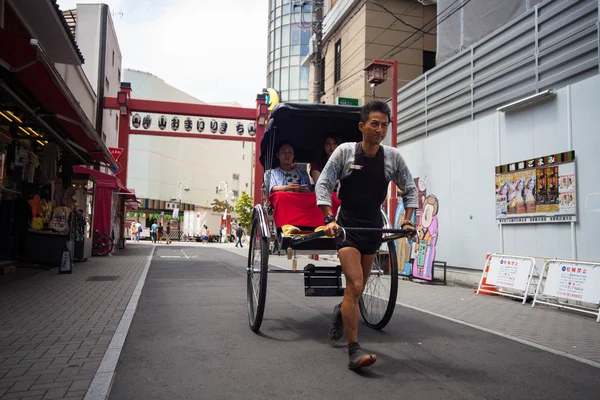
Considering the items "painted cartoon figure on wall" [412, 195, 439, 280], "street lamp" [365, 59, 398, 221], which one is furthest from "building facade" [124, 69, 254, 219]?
"painted cartoon figure on wall" [412, 195, 439, 280]

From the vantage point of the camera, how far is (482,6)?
40.8 ft

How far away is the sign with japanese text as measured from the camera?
7036 mm

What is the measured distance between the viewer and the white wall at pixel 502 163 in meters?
8.04

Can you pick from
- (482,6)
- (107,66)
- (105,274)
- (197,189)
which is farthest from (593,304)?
(197,189)

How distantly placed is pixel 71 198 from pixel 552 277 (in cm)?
1279

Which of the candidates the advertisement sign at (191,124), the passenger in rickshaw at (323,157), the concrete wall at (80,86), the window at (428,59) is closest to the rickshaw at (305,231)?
the passenger in rickshaw at (323,157)

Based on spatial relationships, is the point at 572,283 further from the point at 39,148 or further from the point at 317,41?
the point at 317,41

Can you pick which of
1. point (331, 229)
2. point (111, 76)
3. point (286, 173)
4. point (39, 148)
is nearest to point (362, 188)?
point (331, 229)

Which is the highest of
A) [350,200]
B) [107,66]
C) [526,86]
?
[107,66]

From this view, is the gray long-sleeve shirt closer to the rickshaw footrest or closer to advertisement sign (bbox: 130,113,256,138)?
the rickshaw footrest

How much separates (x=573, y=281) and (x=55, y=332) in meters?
7.40

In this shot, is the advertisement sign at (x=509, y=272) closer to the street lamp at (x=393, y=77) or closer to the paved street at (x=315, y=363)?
the paved street at (x=315, y=363)

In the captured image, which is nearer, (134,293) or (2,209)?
(134,293)

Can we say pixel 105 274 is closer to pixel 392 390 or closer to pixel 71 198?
pixel 71 198
